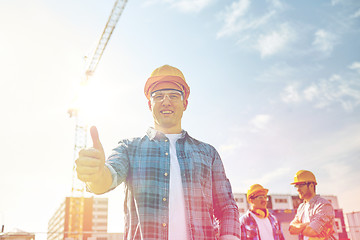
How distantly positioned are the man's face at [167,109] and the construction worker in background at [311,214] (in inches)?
159

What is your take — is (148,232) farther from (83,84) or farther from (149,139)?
(83,84)

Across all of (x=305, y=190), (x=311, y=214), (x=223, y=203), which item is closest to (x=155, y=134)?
(x=223, y=203)

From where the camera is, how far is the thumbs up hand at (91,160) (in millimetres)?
1658

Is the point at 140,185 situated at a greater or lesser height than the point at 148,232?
greater

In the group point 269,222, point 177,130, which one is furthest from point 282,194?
point 177,130

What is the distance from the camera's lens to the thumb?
1.72 m

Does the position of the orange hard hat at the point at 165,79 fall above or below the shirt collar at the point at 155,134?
above

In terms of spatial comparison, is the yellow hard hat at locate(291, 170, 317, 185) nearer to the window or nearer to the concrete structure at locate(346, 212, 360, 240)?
the concrete structure at locate(346, 212, 360, 240)

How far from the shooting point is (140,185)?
2.26 metres

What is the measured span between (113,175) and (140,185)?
0.87ft

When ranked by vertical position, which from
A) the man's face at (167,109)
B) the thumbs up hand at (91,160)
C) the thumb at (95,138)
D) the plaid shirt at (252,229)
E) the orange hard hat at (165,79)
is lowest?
the plaid shirt at (252,229)

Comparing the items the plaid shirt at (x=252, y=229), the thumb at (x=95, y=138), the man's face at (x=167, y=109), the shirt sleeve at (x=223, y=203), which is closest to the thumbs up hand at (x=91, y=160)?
the thumb at (x=95, y=138)

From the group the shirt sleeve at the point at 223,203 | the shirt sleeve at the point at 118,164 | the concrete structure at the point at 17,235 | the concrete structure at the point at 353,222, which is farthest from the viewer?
the concrete structure at the point at 353,222

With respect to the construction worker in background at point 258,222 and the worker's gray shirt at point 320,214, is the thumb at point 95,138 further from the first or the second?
the construction worker in background at point 258,222
